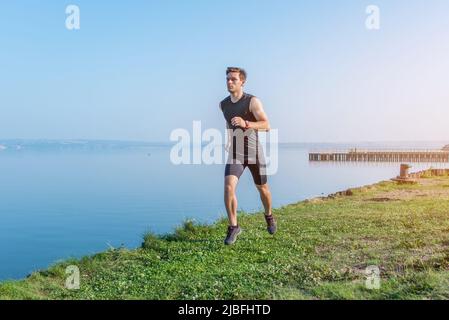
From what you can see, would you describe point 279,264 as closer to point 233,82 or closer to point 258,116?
point 258,116

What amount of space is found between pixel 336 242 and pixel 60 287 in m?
5.03

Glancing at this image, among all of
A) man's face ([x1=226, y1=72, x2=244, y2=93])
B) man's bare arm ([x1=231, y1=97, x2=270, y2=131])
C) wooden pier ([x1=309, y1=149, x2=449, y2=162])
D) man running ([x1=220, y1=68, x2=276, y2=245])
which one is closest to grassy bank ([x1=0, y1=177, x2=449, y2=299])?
man running ([x1=220, y1=68, x2=276, y2=245])

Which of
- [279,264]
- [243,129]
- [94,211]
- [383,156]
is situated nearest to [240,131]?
[243,129]

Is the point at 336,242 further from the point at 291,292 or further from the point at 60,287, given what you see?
the point at 60,287

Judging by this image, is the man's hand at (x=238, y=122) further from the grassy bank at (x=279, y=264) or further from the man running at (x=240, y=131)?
the grassy bank at (x=279, y=264)

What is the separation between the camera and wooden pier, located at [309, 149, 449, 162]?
78.1 meters

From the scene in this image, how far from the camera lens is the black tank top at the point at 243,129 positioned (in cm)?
839

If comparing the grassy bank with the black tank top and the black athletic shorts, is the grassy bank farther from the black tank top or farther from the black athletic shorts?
the black tank top

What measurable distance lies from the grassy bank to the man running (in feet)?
3.85

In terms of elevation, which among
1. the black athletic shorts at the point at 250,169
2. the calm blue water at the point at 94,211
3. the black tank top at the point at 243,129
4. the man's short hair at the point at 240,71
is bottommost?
the calm blue water at the point at 94,211

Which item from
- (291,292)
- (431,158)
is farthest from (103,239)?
(431,158)

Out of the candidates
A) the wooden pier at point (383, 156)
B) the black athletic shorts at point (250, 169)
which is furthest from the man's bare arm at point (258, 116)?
the wooden pier at point (383, 156)

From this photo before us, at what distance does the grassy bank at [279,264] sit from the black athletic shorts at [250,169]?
1.27 meters

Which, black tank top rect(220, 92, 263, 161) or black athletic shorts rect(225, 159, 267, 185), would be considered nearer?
black tank top rect(220, 92, 263, 161)
